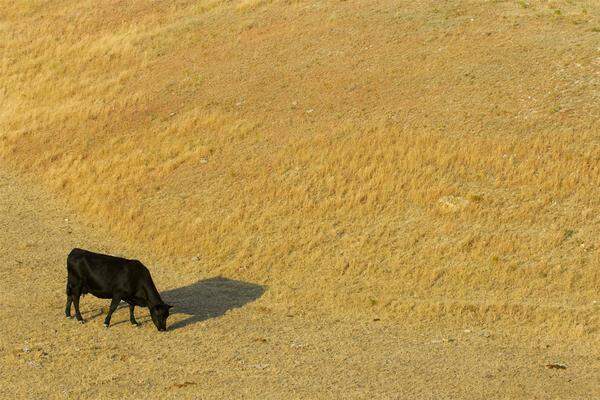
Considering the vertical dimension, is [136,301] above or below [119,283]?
below

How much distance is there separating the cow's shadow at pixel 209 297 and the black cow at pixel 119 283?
947mm

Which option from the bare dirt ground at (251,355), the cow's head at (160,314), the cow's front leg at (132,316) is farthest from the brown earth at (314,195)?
the cow's head at (160,314)

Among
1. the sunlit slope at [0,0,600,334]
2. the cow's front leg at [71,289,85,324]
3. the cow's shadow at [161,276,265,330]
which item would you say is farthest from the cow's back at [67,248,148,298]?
the sunlit slope at [0,0,600,334]

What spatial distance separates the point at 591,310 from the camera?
2505 centimetres

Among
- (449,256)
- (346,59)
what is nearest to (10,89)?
(346,59)

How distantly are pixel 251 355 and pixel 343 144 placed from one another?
1419 cm

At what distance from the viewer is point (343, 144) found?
34.4 metres

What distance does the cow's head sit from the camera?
23031 millimetres

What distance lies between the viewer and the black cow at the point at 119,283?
23.1 meters

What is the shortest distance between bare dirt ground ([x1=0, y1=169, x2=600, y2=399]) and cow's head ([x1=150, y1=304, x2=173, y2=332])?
30 centimetres

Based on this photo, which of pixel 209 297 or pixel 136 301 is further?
pixel 209 297

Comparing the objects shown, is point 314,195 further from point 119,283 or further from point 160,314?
point 119,283

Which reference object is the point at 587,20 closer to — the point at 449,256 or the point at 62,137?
the point at 449,256

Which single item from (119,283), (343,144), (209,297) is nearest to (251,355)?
(119,283)
